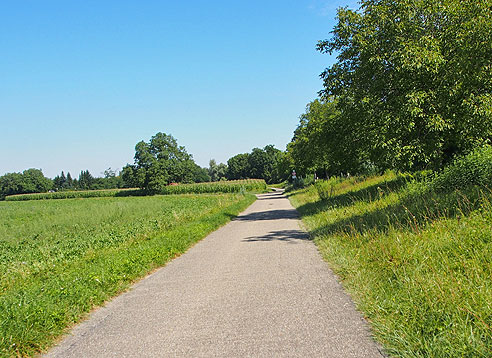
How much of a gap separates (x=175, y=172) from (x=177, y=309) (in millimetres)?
82732

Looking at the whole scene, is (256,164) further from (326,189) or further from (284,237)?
(284,237)

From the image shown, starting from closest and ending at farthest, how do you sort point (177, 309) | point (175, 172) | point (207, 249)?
point (177, 309) → point (207, 249) → point (175, 172)

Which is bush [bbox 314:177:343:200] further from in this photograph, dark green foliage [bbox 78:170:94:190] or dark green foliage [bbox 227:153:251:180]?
dark green foliage [bbox 78:170:94:190]

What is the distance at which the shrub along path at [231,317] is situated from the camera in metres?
3.69

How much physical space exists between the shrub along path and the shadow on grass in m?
3.14

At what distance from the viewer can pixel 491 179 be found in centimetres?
912

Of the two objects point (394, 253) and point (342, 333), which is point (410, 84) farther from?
point (342, 333)

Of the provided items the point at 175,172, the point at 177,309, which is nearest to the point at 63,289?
the point at 177,309

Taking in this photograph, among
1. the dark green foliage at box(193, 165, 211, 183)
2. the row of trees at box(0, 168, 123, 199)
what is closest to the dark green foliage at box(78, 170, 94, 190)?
the row of trees at box(0, 168, 123, 199)

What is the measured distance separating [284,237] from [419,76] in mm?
8699

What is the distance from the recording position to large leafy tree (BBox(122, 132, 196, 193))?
3115 inches

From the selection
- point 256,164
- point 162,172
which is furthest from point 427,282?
point 256,164

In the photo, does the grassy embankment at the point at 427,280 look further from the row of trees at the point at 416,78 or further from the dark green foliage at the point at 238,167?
the dark green foliage at the point at 238,167

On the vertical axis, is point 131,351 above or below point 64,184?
below
